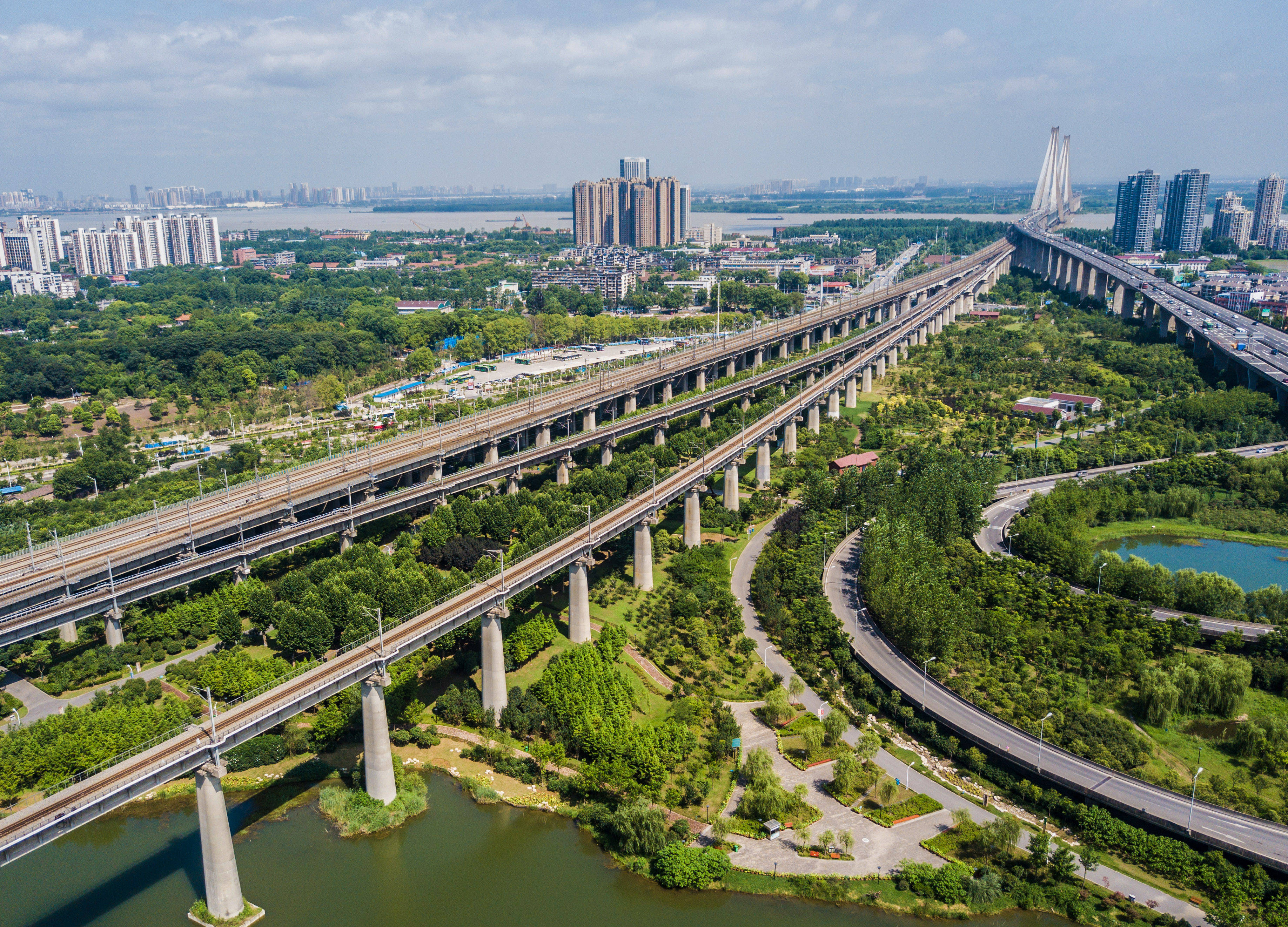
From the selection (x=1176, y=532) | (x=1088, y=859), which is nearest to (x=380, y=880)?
(x=1088, y=859)

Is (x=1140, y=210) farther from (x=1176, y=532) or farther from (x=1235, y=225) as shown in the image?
(x=1176, y=532)

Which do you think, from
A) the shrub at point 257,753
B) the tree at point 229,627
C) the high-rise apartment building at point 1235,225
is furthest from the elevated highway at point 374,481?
the high-rise apartment building at point 1235,225

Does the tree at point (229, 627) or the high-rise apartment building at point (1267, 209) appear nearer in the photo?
the tree at point (229, 627)

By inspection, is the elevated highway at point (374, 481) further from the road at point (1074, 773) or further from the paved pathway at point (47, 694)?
the road at point (1074, 773)

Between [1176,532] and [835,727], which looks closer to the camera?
[835,727]

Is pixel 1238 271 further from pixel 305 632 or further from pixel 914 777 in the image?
pixel 305 632

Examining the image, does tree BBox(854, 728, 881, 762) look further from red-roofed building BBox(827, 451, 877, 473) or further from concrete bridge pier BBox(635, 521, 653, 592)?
red-roofed building BBox(827, 451, 877, 473)

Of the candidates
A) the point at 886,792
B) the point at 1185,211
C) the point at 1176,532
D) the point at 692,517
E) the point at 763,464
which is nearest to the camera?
the point at 886,792
